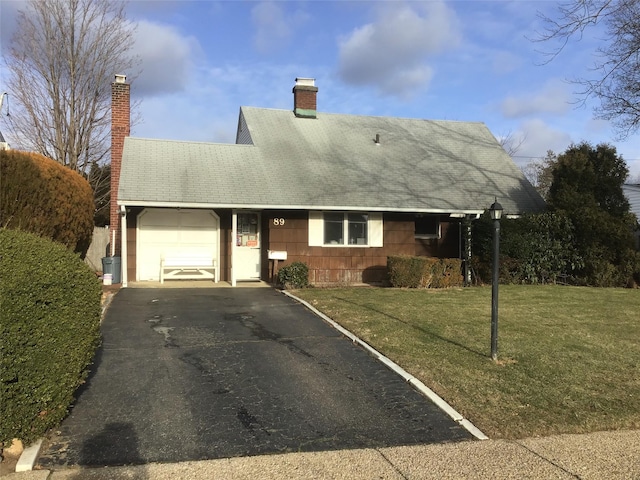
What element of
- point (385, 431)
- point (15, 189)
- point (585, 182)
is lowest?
point (385, 431)

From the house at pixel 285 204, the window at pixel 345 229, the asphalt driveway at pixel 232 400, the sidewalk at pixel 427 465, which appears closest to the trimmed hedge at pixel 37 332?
the asphalt driveway at pixel 232 400

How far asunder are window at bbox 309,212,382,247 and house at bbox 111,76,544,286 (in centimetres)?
3

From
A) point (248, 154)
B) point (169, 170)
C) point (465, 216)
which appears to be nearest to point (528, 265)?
point (465, 216)

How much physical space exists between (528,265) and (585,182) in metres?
3.29

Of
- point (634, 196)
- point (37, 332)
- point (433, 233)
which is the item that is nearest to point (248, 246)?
point (433, 233)

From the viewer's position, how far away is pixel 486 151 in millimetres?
19312

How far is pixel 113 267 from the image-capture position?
1365 cm

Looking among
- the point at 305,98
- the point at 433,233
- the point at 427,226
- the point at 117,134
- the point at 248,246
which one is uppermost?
the point at 305,98

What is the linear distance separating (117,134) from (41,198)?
29.0 feet

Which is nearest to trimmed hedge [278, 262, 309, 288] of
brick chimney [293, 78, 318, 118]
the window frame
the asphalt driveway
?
the window frame

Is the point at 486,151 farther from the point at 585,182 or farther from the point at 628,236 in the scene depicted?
the point at 628,236

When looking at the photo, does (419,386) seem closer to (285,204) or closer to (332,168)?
(285,204)

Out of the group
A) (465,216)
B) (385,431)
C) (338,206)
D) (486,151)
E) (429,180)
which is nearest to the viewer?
(385,431)

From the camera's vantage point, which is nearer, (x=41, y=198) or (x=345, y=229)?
(x=41, y=198)
